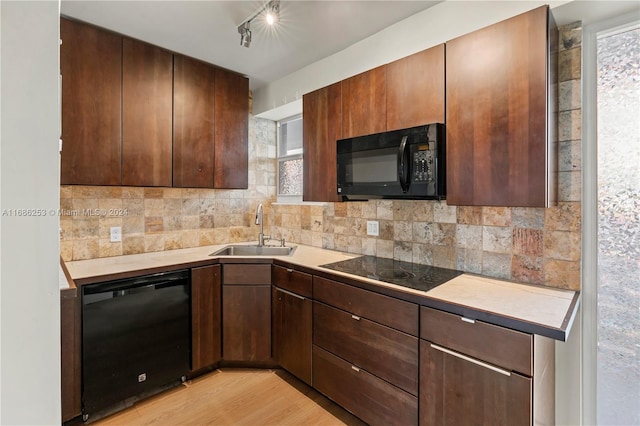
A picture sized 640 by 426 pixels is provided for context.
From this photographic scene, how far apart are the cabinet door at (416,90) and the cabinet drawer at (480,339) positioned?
1.02 metres

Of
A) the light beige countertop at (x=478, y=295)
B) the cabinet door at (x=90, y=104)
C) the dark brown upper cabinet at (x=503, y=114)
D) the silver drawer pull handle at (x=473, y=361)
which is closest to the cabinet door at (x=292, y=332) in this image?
the light beige countertop at (x=478, y=295)

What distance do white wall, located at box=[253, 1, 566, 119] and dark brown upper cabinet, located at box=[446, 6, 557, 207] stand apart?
0.23 meters

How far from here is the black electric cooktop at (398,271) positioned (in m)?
1.68

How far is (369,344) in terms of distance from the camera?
171 cm

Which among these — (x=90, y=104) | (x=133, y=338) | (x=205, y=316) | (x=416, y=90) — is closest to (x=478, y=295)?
(x=416, y=90)

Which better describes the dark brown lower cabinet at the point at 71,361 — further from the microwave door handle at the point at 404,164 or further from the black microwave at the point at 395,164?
the microwave door handle at the point at 404,164

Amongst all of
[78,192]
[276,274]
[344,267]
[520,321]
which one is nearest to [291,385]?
[276,274]

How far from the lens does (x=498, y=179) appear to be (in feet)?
4.84

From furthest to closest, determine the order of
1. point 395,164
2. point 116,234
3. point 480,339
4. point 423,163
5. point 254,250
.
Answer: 1. point 254,250
2. point 116,234
3. point 395,164
4. point 423,163
5. point 480,339

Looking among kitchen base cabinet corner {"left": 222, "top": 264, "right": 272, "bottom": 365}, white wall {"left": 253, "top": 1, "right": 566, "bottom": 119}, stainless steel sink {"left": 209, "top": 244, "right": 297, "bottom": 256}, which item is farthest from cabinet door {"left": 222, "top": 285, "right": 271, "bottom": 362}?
white wall {"left": 253, "top": 1, "right": 566, "bottom": 119}

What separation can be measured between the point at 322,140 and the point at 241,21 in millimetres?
915

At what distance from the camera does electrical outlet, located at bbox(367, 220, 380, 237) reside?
236 centimetres

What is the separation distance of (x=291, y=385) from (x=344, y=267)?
1.00 metres

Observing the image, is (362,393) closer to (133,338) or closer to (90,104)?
(133,338)
